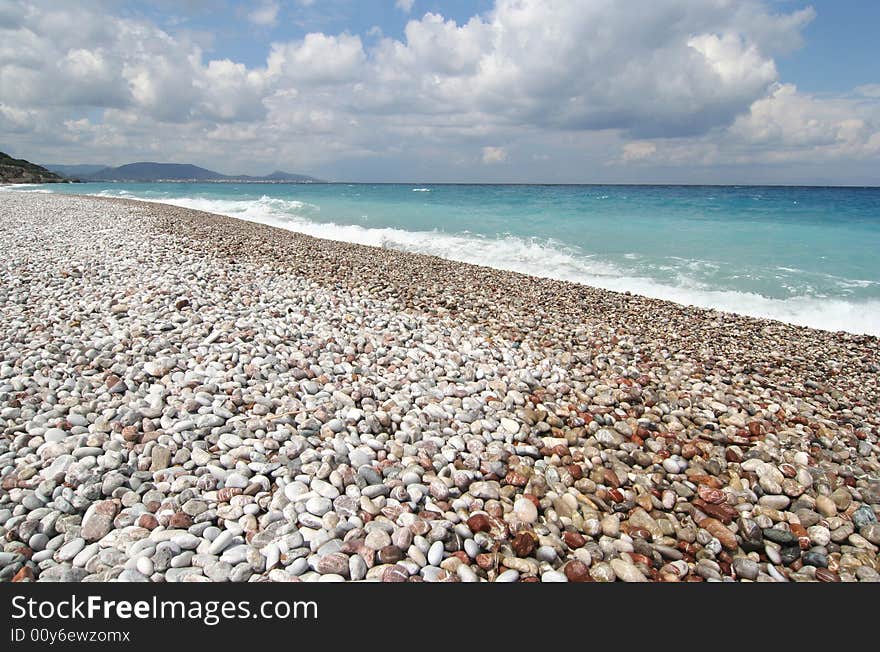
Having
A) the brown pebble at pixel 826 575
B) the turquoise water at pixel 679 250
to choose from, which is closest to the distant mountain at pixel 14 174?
the turquoise water at pixel 679 250

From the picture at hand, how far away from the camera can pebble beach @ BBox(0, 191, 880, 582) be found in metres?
2.57

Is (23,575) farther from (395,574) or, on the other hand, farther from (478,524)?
(478,524)

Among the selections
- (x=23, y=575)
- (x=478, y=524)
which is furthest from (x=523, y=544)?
(x=23, y=575)

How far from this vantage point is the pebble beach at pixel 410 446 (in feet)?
8.44

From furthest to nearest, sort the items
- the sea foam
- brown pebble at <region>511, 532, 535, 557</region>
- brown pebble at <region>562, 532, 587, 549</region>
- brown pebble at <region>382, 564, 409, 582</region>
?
1. the sea foam
2. brown pebble at <region>562, 532, 587, 549</region>
3. brown pebble at <region>511, 532, 535, 557</region>
4. brown pebble at <region>382, 564, 409, 582</region>

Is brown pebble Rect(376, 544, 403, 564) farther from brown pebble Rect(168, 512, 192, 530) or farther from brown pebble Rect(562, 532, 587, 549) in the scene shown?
brown pebble Rect(168, 512, 192, 530)

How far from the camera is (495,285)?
981 centimetres

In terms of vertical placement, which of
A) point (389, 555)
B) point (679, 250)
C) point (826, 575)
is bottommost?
point (826, 575)

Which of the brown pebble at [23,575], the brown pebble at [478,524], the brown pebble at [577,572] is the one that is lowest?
the brown pebble at [577,572]

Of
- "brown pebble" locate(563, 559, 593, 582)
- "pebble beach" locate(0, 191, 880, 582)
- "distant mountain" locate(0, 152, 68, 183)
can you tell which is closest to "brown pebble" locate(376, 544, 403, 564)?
"pebble beach" locate(0, 191, 880, 582)

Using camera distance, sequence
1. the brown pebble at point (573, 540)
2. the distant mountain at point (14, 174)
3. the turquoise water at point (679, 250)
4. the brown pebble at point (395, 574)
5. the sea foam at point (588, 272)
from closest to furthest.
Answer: the brown pebble at point (395, 574) < the brown pebble at point (573, 540) < the sea foam at point (588, 272) < the turquoise water at point (679, 250) < the distant mountain at point (14, 174)

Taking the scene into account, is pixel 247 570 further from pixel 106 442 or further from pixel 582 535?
pixel 582 535

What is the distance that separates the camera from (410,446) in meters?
3.55

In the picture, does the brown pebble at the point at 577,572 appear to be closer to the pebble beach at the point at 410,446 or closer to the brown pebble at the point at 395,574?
the pebble beach at the point at 410,446
